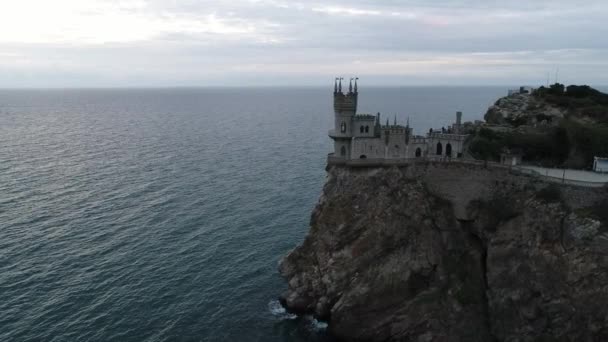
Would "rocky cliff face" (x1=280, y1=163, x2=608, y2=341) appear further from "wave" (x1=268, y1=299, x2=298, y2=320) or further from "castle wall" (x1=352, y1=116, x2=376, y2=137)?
"castle wall" (x1=352, y1=116, x2=376, y2=137)

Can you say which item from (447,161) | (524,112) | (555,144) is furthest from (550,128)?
(447,161)

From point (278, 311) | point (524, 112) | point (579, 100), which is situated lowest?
point (278, 311)

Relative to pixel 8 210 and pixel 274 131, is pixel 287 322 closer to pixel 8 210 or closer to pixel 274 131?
pixel 8 210

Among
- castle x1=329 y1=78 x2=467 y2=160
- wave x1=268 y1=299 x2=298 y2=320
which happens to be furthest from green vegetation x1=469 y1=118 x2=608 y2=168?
wave x1=268 y1=299 x2=298 y2=320

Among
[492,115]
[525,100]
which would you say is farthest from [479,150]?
[525,100]

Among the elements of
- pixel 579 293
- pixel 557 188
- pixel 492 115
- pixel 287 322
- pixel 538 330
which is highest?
pixel 492 115

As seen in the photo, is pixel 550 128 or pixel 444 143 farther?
pixel 550 128

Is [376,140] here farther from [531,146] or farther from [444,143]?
[531,146]
